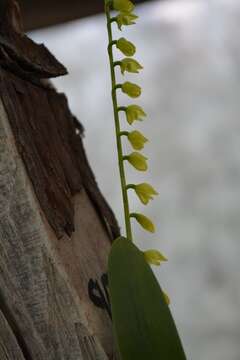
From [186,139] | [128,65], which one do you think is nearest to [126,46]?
[128,65]

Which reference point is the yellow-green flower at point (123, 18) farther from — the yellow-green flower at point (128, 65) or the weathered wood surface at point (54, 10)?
the weathered wood surface at point (54, 10)

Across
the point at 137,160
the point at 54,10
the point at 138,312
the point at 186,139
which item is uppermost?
the point at 54,10

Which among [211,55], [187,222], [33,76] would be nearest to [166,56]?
[211,55]

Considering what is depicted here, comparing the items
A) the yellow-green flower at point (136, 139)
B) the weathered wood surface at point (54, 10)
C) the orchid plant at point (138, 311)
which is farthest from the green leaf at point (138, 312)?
the weathered wood surface at point (54, 10)

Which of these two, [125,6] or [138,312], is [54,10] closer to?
[125,6]

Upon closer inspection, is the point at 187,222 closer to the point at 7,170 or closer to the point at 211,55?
the point at 211,55

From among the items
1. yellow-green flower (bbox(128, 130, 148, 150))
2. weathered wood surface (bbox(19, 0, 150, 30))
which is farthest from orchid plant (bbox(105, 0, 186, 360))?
weathered wood surface (bbox(19, 0, 150, 30))

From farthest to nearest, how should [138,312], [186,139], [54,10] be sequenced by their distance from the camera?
1. [186,139]
2. [54,10]
3. [138,312]
